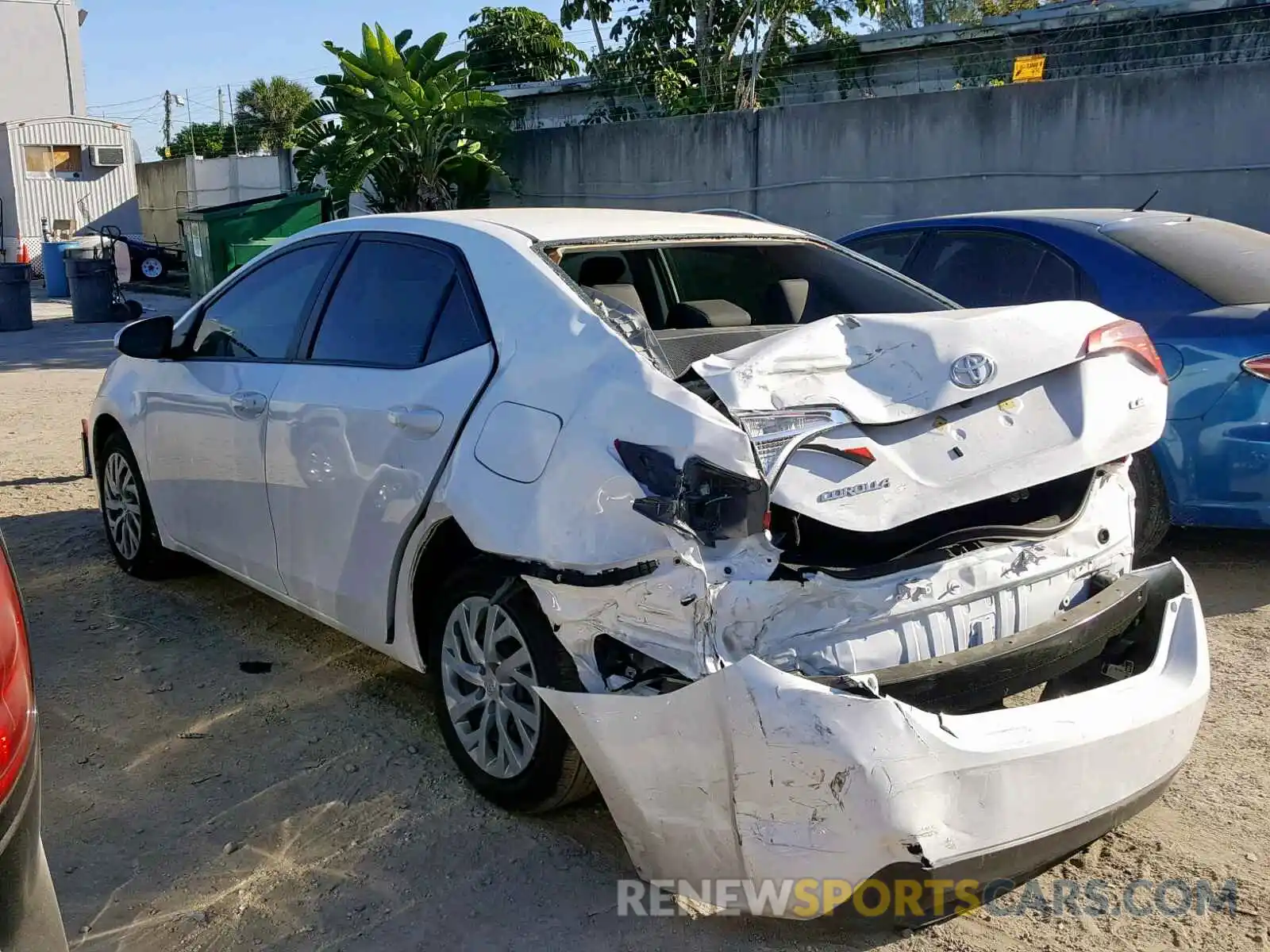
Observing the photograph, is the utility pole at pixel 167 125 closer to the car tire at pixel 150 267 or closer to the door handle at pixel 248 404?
the car tire at pixel 150 267

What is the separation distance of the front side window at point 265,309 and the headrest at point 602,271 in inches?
36.2

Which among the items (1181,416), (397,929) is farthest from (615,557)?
(1181,416)

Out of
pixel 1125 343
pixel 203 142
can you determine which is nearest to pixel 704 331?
pixel 1125 343

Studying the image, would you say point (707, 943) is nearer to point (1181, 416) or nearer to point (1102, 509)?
point (1102, 509)

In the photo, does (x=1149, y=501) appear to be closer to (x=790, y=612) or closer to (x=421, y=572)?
(x=790, y=612)

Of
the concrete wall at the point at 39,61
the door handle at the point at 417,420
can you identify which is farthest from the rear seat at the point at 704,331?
the concrete wall at the point at 39,61

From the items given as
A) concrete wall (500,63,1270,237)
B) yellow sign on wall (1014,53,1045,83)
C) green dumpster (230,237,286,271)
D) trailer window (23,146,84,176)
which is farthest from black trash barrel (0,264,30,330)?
yellow sign on wall (1014,53,1045,83)

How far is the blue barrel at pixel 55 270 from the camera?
23125 millimetres

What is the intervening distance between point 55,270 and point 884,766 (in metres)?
24.1

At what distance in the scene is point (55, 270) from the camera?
76.2ft

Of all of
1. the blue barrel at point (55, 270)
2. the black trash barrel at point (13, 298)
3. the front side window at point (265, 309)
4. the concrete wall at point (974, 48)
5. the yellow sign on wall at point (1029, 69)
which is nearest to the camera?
the front side window at point (265, 309)

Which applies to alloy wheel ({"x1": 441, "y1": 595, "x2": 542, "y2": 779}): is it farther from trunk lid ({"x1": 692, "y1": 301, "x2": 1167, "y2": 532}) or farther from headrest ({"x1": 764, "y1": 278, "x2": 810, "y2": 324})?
headrest ({"x1": 764, "y1": 278, "x2": 810, "y2": 324})

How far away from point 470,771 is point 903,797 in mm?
1458

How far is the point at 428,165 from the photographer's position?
57.4 feet
